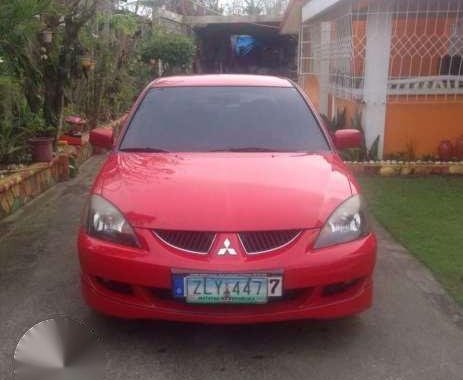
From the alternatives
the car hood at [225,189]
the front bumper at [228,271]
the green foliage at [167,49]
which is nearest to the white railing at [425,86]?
the car hood at [225,189]

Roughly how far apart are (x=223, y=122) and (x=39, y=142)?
12.2ft

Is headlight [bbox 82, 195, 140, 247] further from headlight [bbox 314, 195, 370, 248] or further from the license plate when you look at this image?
headlight [bbox 314, 195, 370, 248]

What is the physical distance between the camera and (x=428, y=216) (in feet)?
18.7

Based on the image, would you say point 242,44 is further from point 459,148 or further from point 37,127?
point 37,127

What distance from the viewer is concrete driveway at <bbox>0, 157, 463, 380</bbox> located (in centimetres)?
292

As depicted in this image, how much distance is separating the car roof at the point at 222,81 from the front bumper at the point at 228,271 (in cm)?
188

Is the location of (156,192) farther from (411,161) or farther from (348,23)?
(348,23)

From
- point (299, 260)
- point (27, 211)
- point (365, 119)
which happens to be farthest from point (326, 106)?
point (299, 260)

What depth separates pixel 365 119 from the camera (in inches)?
320

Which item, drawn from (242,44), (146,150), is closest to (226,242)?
(146,150)

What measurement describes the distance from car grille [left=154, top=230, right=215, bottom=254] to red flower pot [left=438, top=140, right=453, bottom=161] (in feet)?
19.8

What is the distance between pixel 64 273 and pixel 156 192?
1.57m

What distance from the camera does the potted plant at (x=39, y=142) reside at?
698cm

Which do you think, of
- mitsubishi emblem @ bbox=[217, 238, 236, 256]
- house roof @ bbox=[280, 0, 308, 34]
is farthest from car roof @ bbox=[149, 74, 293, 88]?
house roof @ bbox=[280, 0, 308, 34]
